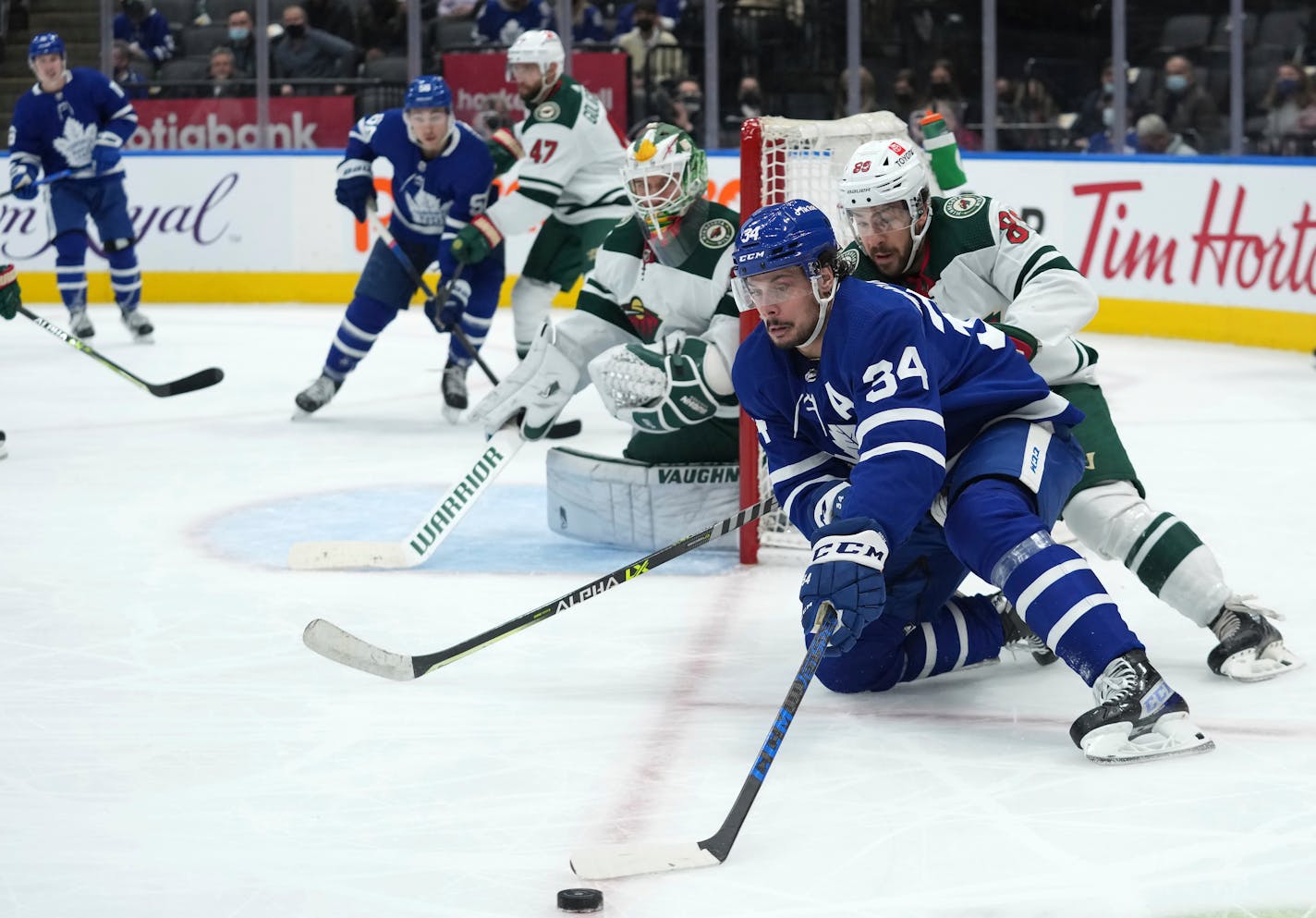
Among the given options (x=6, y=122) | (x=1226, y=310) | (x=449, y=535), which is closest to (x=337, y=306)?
(x=6, y=122)

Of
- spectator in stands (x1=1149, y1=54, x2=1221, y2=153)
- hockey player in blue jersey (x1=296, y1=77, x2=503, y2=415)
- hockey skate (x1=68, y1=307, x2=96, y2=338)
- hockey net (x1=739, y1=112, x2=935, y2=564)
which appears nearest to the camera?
hockey net (x1=739, y1=112, x2=935, y2=564)

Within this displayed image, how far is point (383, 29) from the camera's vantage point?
9.36m

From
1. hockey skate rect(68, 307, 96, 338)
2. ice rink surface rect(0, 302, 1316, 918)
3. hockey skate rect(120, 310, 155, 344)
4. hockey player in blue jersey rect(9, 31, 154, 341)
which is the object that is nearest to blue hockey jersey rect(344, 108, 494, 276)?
ice rink surface rect(0, 302, 1316, 918)

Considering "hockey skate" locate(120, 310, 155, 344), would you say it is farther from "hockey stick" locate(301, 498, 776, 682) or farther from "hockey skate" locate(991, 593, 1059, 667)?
"hockey skate" locate(991, 593, 1059, 667)

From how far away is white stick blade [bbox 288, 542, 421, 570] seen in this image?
381 centimetres

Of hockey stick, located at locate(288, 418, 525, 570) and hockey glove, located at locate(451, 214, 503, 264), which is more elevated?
hockey glove, located at locate(451, 214, 503, 264)

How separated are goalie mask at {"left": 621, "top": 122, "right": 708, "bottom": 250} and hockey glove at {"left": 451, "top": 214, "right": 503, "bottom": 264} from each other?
1832mm

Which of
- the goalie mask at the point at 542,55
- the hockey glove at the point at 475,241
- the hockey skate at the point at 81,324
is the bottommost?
the hockey skate at the point at 81,324

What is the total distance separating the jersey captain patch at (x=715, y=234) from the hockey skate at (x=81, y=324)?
448 centimetres

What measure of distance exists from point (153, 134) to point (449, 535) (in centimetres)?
583

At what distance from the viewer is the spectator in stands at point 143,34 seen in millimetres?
9438

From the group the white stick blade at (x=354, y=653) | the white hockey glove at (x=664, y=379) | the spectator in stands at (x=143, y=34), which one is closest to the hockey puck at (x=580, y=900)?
the white stick blade at (x=354, y=653)

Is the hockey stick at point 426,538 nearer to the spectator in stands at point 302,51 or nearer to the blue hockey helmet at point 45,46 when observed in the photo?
the blue hockey helmet at point 45,46

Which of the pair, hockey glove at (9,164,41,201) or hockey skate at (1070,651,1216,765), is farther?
hockey glove at (9,164,41,201)
